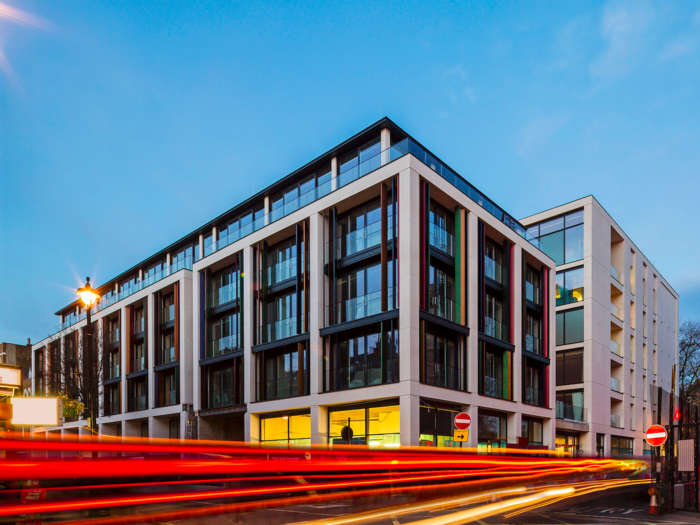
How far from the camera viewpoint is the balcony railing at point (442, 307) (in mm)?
28344

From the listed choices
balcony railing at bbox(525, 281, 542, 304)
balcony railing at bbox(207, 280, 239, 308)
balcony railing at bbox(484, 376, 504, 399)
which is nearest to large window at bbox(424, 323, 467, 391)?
balcony railing at bbox(484, 376, 504, 399)

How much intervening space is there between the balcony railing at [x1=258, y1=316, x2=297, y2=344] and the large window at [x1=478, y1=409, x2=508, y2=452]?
10.9m

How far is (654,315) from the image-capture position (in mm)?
58281

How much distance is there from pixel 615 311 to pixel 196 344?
3447 cm

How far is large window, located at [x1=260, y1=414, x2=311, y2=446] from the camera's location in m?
30.9

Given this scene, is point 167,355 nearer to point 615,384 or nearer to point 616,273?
point 615,384

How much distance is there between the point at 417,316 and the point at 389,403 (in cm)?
421

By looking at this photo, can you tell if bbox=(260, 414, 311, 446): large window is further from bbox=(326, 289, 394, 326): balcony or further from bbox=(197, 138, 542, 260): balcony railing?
bbox=(197, 138, 542, 260): balcony railing

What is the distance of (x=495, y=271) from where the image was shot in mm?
34781

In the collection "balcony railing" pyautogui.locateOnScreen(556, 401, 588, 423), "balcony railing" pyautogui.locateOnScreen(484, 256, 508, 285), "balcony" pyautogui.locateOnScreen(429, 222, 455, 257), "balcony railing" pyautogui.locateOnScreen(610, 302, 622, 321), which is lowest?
"balcony railing" pyautogui.locateOnScreen(556, 401, 588, 423)

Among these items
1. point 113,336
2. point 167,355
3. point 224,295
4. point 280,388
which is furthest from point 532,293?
point 113,336

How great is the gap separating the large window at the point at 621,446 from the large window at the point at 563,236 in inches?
588

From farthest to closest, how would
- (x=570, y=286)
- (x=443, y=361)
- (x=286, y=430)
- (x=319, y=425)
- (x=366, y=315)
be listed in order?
(x=570, y=286) → (x=286, y=430) → (x=443, y=361) → (x=319, y=425) → (x=366, y=315)

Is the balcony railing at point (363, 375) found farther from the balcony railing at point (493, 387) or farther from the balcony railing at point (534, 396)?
the balcony railing at point (534, 396)
